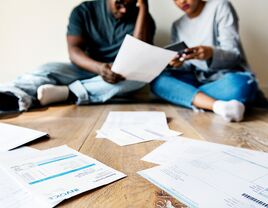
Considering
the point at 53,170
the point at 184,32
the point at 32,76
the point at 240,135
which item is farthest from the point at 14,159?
the point at 184,32

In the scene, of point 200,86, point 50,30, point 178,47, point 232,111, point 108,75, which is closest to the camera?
point 232,111

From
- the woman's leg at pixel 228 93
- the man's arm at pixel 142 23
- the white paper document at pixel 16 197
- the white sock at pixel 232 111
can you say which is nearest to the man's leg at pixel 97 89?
the man's arm at pixel 142 23

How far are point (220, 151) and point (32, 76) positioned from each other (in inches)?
35.1

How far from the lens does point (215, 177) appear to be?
40 centimetres

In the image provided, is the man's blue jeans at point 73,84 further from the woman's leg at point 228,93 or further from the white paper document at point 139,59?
the woman's leg at point 228,93

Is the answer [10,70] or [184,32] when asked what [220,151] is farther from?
[10,70]

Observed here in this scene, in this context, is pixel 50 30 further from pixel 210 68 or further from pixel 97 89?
pixel 210 68

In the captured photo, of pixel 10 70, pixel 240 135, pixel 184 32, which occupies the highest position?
pixel 184 32

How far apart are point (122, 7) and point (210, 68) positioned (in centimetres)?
52

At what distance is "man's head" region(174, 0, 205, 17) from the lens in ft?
3.76

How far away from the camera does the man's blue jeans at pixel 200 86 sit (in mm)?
947

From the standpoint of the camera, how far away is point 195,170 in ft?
1.39

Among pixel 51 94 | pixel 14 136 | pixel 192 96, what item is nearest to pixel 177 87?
pixel 192 96

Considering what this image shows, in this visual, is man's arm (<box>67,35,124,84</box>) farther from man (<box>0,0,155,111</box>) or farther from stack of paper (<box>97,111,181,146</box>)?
stack of paper (<box>97,111,181,146</box>)
